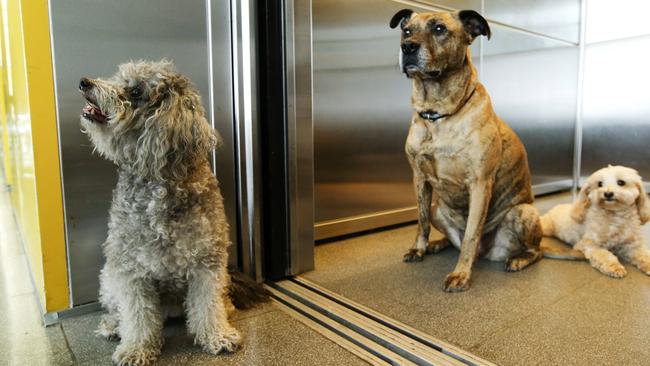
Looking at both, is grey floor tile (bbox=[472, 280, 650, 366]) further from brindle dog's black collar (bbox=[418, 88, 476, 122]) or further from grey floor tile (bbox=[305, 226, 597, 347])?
brindle dog's black collar (bbox=[418, 88, 476, 122])

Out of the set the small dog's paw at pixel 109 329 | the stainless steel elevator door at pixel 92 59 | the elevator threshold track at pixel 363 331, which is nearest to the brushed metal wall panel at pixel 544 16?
the stainless steel elevator door at pixel 92 59

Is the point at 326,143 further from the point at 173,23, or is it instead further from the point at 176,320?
the point at 176,320

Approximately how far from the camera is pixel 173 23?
189 centimetres

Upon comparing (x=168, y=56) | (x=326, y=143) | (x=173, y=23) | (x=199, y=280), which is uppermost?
(x=173, y=23)

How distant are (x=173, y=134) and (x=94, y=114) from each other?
9.4 inches

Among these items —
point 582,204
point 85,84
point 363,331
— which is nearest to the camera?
point 85,84

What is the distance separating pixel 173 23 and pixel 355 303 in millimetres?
1463

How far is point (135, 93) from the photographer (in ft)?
4.37

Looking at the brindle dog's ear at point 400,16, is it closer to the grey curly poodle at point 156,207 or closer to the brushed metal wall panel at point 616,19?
the grey curly poodle at point 156,207

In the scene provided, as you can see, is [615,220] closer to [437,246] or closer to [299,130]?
[437,246]

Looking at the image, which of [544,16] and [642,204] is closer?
[642,204]

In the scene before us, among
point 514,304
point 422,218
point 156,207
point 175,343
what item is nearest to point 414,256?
point 422,218

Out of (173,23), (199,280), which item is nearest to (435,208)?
(199,280)

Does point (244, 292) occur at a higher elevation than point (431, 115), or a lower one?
lower
